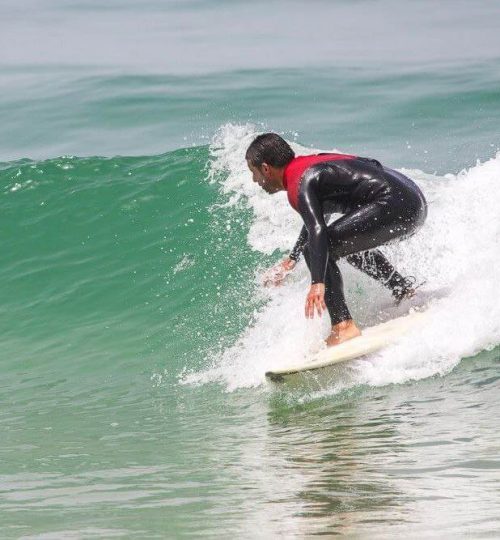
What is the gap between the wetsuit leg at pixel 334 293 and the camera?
7383mm

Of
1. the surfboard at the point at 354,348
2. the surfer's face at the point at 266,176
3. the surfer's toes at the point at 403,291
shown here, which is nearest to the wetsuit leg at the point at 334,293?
the surfboard at the point at 354,348

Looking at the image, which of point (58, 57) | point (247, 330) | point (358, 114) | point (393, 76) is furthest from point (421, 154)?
point (58, 57)

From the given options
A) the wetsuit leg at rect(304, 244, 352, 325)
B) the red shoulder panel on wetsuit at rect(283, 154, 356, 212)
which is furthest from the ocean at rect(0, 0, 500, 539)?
the red shoulder panel on wetsuit at rect(283, 154, 356, 212)

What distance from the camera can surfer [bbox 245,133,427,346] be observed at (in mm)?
7211

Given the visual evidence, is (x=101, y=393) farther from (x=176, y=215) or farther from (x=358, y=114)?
(x=358, y=114)

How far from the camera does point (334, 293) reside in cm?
742

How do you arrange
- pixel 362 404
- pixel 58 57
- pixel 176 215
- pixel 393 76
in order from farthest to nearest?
pixel 58 57, pixel 393 76, pixel 176 215, pixel 362 404

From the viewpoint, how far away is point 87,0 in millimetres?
28938

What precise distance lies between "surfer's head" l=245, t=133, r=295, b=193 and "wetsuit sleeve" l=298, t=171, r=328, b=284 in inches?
8.4

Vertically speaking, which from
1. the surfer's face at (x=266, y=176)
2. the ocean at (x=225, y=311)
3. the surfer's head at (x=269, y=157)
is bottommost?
the ocean at (x=225, y=311)

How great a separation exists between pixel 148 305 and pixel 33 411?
2.76 metres

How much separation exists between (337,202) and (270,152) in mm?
568

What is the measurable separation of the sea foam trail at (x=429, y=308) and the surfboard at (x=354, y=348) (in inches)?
2.8

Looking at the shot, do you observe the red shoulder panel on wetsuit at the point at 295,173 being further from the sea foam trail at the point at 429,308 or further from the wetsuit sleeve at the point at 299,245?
the sea foam trail at the point at 429,308
